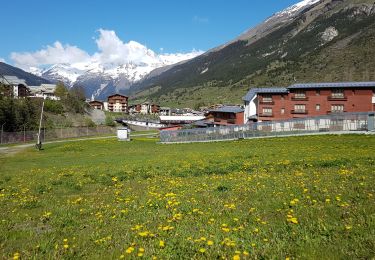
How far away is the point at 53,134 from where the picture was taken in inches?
4227

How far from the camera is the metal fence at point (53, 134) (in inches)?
3463

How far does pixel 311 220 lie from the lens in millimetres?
8797

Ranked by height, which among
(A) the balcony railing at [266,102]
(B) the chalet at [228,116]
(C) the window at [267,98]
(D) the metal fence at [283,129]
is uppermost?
(C) the window at [267,98]

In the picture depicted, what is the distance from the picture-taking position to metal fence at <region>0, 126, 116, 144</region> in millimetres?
87950

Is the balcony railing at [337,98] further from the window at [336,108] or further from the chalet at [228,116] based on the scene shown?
the chalet at [228,116]

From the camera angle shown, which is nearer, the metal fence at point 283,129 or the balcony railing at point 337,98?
the metal fence at point 283,129

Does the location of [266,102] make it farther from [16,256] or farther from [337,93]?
[16,256]

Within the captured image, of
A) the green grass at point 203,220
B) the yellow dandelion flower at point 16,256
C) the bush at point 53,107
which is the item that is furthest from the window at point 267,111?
the yellow dandelion flower at point 16,256

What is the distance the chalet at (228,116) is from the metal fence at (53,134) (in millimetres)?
45286

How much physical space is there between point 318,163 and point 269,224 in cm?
1187

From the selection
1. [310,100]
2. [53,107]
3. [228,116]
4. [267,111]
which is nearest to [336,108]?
[310,100]

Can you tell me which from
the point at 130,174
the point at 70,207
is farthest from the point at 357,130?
the point at 70,207

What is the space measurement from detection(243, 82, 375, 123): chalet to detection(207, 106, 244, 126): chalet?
2.68m

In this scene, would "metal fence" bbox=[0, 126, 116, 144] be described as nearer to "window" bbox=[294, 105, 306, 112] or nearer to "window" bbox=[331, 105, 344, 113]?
"window" bbox=[294, 105, 306, 112]
